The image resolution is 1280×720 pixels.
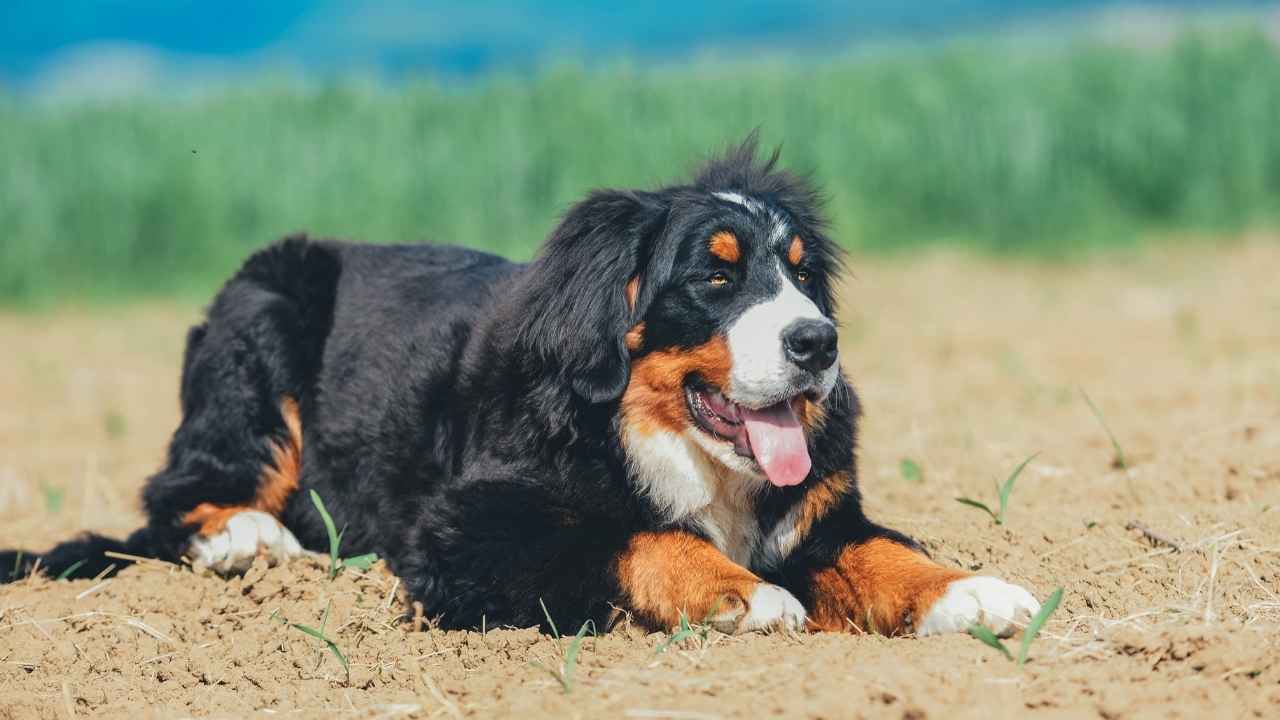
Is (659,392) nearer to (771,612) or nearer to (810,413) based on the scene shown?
(810,413)

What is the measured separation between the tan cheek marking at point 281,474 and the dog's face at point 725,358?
192cm

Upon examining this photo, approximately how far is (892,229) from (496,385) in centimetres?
1400

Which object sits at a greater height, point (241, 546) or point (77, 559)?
point (241, 546)

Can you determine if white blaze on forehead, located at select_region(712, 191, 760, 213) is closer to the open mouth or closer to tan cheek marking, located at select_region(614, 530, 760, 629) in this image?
the open mouth

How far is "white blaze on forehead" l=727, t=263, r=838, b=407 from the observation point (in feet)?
13.1

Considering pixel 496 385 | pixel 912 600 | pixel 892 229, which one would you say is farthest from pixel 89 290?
pixel 912 600

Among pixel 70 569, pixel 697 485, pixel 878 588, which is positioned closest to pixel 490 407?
pixel 697 485

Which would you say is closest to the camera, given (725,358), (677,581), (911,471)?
(677,581)

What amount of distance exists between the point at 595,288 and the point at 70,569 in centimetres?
239

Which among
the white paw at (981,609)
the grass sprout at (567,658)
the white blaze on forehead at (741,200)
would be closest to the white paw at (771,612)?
the white paw at (981,609)

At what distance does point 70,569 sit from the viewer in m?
4.96

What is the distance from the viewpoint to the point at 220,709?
380cm

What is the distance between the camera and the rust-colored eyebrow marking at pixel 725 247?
4246 millimetres

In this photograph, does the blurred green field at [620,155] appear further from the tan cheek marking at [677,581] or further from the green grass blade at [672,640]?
the green grass blade at [672,640]
